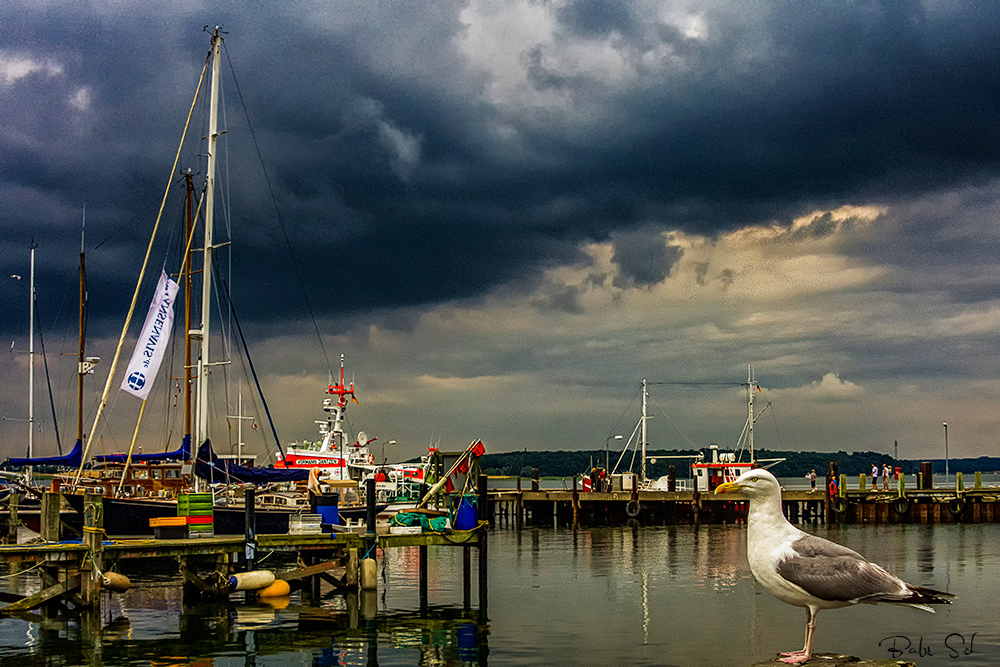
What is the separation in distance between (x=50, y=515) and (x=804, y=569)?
22.5m

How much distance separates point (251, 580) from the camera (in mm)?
26156

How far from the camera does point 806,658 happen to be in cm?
1093

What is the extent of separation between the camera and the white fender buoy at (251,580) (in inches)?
1028

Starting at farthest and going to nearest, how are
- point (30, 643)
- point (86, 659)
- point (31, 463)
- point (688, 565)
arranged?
point (31, 463) → point (688, 565) → point (30, 643) → point (86, 659)

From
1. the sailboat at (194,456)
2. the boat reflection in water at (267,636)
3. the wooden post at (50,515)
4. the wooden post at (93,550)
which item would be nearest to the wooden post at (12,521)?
the sailboat at (194,456)

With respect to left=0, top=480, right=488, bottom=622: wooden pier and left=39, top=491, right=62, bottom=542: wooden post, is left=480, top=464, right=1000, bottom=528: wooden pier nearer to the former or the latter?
left=0, top=480, right=488, bottom=622: wooden pier

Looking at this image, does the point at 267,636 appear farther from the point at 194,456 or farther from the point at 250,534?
the point at 194,456

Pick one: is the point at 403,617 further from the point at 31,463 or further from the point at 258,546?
the point at 31,463

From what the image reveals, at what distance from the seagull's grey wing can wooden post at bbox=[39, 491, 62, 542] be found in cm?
2208

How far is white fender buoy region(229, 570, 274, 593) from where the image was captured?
26.1 metres

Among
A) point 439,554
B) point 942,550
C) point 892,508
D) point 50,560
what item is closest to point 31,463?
point 439,554

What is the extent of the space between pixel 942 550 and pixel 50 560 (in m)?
41.4

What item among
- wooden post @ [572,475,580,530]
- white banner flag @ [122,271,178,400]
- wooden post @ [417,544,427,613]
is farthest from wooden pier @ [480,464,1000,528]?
wooden post @ [417,544,427,613]

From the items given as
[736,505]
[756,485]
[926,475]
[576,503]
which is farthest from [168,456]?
[926,475]
